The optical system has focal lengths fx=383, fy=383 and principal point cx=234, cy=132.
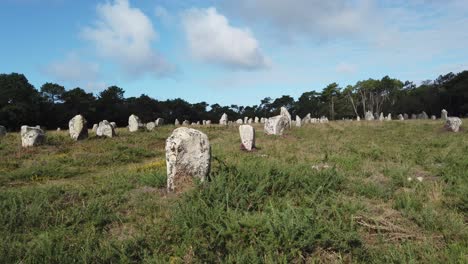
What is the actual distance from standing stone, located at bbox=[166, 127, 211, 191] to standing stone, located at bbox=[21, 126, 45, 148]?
45.6ft

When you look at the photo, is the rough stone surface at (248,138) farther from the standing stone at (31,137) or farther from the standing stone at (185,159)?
the standing stone at (31,137)

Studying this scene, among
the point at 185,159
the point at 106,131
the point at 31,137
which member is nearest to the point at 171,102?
the point at 106,131

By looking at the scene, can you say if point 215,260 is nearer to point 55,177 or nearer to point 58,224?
point 58,224

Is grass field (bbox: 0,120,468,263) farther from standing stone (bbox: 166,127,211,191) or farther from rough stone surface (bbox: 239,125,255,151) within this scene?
rough stone surface (bbox: 239,125,255,151)

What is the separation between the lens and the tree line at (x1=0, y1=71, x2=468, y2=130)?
56156 mm

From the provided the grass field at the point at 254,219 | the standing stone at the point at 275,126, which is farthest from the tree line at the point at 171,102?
the grass field at the point at 254,219

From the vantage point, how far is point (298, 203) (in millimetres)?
7984

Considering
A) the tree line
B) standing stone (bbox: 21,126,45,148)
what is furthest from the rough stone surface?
the tree line

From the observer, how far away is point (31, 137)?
66.8 feet

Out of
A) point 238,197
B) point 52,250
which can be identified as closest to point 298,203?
point 238,197

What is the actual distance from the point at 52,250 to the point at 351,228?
4954 millimetres

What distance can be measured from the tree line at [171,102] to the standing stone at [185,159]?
5168cm

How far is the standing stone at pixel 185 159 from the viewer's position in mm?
9383

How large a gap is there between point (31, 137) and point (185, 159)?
14532 millimetres
